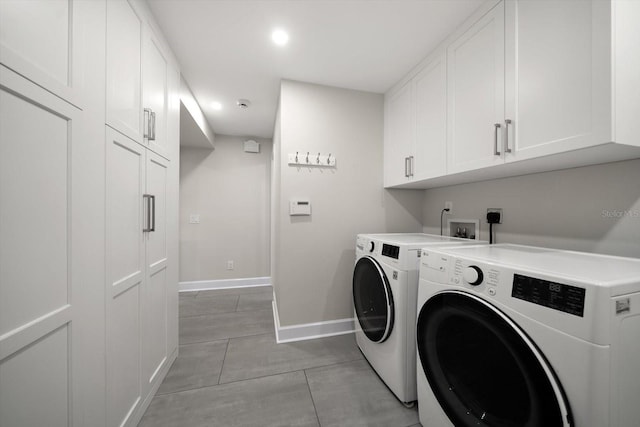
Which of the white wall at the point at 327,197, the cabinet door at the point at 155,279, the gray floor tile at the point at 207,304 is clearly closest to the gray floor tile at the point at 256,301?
the gray floor tile at the point at 207,304

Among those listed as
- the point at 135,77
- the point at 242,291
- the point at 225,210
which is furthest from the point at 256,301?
the point at 135,77

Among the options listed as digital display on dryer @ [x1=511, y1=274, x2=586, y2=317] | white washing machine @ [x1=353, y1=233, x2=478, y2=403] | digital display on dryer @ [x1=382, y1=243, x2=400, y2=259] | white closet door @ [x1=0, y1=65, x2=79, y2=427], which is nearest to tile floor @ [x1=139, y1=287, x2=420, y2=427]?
white washing machine @ [x1=353, y1=233, x2=478, y2=403]

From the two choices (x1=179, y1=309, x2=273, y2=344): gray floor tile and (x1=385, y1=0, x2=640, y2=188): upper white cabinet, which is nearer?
(x1=385, y1=0, x2=640, y2=188): upper white cabinet

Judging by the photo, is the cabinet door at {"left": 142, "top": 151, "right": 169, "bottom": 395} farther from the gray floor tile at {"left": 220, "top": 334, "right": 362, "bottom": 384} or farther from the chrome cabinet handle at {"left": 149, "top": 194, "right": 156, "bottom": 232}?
the gray floor tile at {"left": 220, "top": 334, "right": 362, "bottom": 384}

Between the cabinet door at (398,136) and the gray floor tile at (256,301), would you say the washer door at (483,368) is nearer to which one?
the cabinet door at (398,136)

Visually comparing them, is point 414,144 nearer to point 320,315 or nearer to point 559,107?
point 559,107

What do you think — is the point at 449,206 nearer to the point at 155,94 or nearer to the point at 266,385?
the point at 266,385

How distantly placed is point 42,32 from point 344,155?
1833 millimetres

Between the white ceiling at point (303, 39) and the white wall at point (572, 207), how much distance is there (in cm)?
113

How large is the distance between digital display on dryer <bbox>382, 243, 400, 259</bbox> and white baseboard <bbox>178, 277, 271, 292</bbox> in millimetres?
2614

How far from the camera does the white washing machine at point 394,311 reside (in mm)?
1285

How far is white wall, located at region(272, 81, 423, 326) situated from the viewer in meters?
2.00

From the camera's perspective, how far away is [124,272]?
107 cm

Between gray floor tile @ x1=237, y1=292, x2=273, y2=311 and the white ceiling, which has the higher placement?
the white ceiling
